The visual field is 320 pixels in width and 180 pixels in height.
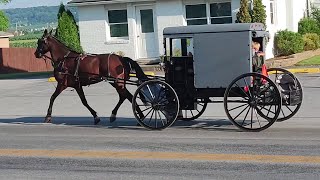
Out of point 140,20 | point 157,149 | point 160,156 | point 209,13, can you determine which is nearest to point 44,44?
point 157,149

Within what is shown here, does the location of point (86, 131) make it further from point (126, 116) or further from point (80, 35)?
point (80, 35)

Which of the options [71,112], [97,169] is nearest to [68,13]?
[71,112]

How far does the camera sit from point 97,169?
9.77 metres

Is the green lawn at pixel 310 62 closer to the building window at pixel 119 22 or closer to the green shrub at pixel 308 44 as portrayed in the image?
the green shrub at pixel 308 44

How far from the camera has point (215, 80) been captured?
12.8 metres

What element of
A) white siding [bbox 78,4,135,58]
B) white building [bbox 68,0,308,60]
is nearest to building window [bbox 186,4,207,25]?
white building [bbox 68,0,308,60]

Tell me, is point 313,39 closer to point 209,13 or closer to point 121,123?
point 209,13

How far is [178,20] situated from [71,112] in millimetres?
13370

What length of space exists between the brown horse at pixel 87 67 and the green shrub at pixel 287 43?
58.1 feet

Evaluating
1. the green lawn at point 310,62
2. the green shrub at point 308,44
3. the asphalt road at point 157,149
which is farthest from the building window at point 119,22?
the asphalt road at point 157,149

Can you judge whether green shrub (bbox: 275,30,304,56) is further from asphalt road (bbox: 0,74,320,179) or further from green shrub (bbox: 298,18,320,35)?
asphalt road (bbox: 0,74,320,179)

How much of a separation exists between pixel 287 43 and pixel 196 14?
464 centimetres

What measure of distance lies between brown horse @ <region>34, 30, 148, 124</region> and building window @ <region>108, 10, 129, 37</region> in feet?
53.2

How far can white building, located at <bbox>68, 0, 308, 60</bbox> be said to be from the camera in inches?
Answer: 1183
